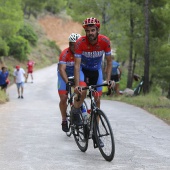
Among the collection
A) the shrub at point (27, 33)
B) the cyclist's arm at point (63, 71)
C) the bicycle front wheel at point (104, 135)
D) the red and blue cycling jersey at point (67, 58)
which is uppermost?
the shrub at point (27, 33)

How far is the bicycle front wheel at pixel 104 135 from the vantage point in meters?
6.60

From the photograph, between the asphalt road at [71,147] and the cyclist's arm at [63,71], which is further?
the cyclist's arm at [63,71]

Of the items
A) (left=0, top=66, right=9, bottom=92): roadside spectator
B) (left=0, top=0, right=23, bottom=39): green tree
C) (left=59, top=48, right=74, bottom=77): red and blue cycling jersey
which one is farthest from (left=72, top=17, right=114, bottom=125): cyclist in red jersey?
(left=0, top=0, right=23, bottom=39): green tree

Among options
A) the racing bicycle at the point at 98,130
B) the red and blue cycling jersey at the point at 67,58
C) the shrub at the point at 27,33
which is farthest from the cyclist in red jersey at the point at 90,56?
the shrub at the point at 27,33

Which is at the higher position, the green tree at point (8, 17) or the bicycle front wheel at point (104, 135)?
the green tree at point (8, 17)

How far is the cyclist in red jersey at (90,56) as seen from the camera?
7.06 m

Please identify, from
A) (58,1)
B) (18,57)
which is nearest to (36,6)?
(58,1)

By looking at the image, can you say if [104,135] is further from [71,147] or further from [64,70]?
[64,70]

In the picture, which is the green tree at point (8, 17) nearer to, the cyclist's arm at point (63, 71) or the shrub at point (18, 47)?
the shrub at point (18, 47)

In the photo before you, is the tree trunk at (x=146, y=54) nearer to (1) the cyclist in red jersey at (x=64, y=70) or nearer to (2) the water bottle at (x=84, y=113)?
(1) the cyclist in red jersey at (x=64, y=70)

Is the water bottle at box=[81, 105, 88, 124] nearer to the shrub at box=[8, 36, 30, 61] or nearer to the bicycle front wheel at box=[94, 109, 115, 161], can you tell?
the bicycle front wheel at box=[94, 109, 115, 161]

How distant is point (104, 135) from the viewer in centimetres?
675

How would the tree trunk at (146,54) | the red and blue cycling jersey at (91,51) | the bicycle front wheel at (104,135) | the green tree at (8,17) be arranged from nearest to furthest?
1. the bicycle front wheel at (104,135)
2. the red and blue cycling jersey at (91,51)
3. the tree trunk at (146,54)
4. the green tree at (8,17)

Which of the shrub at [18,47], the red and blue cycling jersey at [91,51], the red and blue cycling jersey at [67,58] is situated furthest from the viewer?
the shrub at [18,47]
